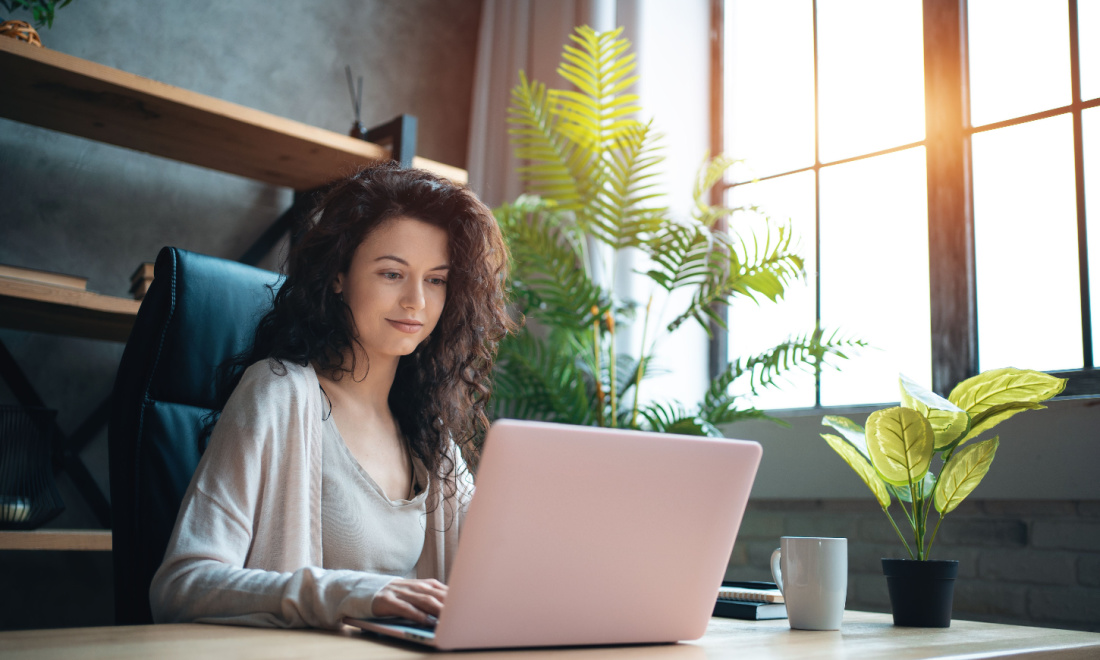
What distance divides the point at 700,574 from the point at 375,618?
0.93 ft

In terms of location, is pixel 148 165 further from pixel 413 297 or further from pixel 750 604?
pixel 750 604

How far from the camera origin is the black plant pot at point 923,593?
1.05m

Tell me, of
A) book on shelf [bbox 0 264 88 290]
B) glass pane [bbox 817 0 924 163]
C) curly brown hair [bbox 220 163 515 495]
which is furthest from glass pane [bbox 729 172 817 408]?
book on shelf [bbox 0 264 88 290]

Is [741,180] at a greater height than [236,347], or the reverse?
[741,180]

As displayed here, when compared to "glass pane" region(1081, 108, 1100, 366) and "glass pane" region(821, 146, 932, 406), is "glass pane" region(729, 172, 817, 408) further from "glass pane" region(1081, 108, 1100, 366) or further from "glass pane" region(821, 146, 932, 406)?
"glass pane" region(1081, 108, 1100, 366)

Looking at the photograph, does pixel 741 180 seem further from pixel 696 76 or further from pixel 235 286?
pixel 235 286

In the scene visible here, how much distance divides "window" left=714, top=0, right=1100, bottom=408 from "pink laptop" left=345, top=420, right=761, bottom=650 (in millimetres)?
1344

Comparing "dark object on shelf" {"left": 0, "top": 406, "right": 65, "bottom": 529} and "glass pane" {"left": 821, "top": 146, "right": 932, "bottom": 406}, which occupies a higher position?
"glass pane" {"left": 821, "top": 146, "right": 932, "bottom": 406}

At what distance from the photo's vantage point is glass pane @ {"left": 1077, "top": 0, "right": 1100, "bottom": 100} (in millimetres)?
2002

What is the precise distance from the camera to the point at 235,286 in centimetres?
127

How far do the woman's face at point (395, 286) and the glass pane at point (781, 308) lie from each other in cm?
136

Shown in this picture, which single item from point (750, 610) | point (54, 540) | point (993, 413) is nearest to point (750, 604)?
point (750, 610)

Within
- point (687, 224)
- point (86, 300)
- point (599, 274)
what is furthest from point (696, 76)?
point (86, 300)

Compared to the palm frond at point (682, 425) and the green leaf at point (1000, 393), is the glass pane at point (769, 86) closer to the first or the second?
the palm frond at point (682, 425)
